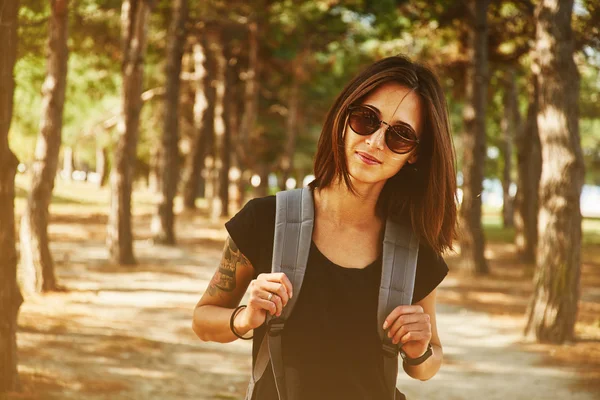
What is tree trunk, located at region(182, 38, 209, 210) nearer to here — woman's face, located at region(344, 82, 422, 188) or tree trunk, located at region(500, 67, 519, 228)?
tree trunk, located at region(500, 67, 519, 228)

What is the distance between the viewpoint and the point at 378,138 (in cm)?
243

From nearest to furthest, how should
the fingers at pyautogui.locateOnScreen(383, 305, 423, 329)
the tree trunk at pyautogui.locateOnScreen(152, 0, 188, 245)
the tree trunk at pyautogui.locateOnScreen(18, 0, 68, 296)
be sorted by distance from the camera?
the fingers at pyautogui.locateOnScreen(383, 305, 423, 329) < the tree trunk at pyautogui.locateOnScreen(18, 0, 68, 296) < the tree trunk at pyautogui.locateOnScreen(152, 0, 188, 245)

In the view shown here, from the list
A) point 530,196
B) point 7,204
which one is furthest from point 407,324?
point 530,196

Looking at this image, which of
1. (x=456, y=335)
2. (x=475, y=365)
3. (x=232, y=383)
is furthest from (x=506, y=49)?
(x=232, y=383)

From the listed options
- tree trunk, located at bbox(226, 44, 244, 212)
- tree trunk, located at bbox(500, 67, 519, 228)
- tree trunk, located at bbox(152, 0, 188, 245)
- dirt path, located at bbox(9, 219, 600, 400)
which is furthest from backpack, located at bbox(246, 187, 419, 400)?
tree trunk, located at bbox(226, 44, 244, 212)

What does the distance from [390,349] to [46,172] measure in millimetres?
10325

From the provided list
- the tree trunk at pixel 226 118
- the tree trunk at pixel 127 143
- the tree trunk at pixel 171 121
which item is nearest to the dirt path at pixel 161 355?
the tree trunk at pixel 127 143

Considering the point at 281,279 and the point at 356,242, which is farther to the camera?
the point at 356,242

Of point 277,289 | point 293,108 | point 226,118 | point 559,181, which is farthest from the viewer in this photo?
point 293,108

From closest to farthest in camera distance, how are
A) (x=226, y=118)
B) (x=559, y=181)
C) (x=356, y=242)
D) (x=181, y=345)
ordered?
1. (x=356, y=242)
2. (x=181, y=345)
3. (x=559, y=181)
4. (x=226, y=118)

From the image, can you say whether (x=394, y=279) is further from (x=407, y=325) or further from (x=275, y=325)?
(x=275, y=325)

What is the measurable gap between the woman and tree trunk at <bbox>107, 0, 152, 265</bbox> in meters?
12.8

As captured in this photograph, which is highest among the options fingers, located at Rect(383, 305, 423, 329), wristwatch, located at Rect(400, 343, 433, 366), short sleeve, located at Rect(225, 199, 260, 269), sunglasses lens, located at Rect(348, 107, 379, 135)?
sunglasses lens, located at Rect(348, 107, 379, 135)

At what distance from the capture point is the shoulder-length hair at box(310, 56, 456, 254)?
2.46 meters
